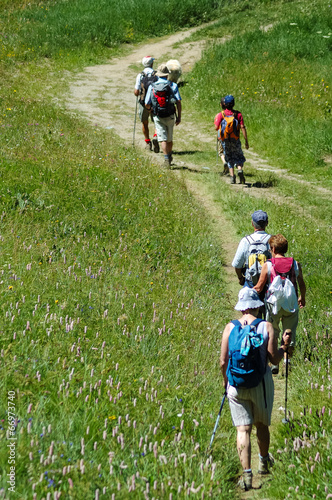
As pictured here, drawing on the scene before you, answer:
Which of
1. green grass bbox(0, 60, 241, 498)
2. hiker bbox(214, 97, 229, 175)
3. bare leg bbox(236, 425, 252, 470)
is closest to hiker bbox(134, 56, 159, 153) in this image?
hiker bbox(214, 97, 229, 175)

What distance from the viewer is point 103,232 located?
8.51 meters

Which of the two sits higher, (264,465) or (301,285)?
(301,285)

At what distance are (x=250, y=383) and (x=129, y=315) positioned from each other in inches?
73.9

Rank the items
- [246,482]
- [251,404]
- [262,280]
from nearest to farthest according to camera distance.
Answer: [246,482] → [251,404] → [262,280]

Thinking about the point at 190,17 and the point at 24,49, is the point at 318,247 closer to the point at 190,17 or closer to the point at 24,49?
the point at 24,49

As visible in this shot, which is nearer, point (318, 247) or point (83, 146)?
point (318, 247)

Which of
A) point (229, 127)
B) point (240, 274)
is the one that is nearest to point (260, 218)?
point (240, 274)

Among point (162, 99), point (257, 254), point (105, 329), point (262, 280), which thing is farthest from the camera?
point (162, 99)

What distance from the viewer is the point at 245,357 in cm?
443

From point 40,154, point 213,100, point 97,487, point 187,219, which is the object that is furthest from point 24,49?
point 97,487

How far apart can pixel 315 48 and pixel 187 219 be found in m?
14.3

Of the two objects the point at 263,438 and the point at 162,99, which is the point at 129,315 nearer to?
the point at 263,438

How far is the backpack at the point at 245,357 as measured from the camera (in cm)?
442

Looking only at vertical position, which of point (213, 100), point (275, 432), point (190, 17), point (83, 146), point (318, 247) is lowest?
point (275, 432)
